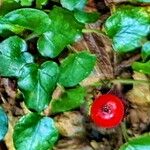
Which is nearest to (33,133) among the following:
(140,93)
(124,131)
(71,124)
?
(71,124)

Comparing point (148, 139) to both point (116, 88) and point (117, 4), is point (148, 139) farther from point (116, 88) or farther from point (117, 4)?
point (117, 4)

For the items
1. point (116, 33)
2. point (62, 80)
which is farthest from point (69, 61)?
point (116, 33)

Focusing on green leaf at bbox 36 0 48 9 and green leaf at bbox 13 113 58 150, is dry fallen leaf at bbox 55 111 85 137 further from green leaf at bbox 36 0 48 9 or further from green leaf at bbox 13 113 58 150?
green leaf at bbox 36 0 48 9

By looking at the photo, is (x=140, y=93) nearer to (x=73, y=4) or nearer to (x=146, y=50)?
(x=146, y=50)

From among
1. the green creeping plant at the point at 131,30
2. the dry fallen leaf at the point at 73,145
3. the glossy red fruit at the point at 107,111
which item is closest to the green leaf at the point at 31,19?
the green creeping plant at the point at 131,30

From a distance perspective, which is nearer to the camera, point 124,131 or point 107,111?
point 107,111

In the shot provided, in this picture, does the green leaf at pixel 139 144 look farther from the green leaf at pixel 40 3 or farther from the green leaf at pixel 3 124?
the green leaf at pixel 40 3
